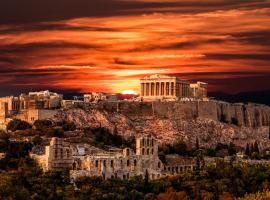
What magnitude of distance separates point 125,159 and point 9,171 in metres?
5.84

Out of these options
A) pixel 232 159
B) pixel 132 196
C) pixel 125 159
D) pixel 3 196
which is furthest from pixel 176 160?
pixel 3 196

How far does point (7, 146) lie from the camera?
223 ft

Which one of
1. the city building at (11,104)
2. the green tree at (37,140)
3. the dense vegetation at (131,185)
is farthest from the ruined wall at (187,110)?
the dense vegetation at (131,185)

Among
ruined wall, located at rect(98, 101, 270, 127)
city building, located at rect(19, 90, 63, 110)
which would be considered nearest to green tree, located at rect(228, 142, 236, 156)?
ruined wall, located at rect(98, 101, 270, 127)

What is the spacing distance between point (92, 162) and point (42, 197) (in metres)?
5.42

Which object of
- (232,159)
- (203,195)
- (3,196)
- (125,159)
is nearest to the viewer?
(3,196)

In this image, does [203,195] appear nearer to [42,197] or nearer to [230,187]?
[230,187]

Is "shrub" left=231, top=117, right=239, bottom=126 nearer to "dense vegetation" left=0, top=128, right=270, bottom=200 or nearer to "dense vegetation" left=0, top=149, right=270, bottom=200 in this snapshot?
"dense vegetation" left=0, top=128, right=270, bottom=200

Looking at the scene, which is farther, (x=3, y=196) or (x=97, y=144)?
(x=97, y=144)

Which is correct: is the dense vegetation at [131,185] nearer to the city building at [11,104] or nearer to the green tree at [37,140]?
the green tree at [37,140]

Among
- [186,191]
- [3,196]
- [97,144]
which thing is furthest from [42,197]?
[97,144]

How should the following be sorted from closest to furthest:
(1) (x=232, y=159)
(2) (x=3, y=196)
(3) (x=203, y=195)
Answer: (2) (x=3, y=196), (3) (x=203, y=195), (1) (x=232, y=159)

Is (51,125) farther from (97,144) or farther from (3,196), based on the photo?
(3,196)

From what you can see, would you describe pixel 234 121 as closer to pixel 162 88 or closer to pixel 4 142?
pixel 162 88
